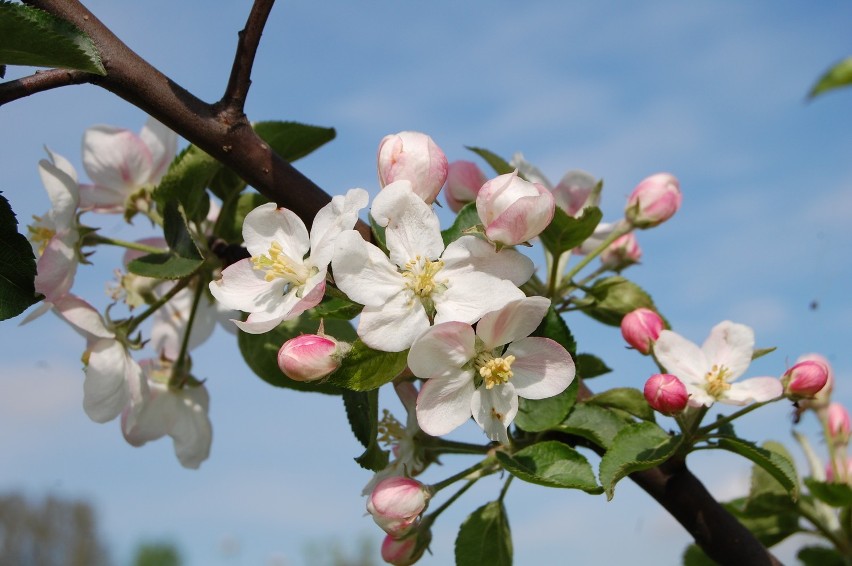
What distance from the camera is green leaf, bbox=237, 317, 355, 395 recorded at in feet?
3.73

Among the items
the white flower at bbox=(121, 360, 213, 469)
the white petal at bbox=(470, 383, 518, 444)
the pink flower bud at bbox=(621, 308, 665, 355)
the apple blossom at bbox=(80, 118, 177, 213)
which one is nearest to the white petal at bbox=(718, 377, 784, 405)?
the pink flower bud at bbox=(621, 308, 665, 355)

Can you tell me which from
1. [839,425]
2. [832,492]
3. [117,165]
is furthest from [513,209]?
[839,425]

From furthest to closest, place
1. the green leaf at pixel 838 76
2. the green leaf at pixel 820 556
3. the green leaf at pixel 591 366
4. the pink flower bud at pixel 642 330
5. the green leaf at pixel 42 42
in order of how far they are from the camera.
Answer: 1. the green leaf at pixel 820 556
2. the green leaf at pixel 591 366
3. the pink flower bud at pixel 642 330
4. the green leaf at pixel 42 42
5. the green leaf at pixel 838 76

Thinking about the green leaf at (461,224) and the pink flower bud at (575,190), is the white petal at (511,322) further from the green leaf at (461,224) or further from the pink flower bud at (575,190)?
the pink flower bud at (575,190)

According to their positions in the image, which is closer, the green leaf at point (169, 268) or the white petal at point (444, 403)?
the white petal at point (444, 403)

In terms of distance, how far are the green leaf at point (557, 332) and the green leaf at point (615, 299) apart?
287 mm

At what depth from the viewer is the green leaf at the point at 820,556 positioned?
5.32 ft

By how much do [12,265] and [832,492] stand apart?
3.85ft

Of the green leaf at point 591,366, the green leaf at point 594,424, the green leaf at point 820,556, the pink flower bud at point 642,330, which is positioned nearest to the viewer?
the green leaf at point 594,424

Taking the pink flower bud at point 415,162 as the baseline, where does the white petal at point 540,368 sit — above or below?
below

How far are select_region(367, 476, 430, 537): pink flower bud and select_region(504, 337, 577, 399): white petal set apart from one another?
170mm

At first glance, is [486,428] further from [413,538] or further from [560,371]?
[413,538]

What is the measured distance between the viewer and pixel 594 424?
106cm

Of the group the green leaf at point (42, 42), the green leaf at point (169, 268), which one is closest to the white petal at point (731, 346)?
the green leaf at point (169, 268)
